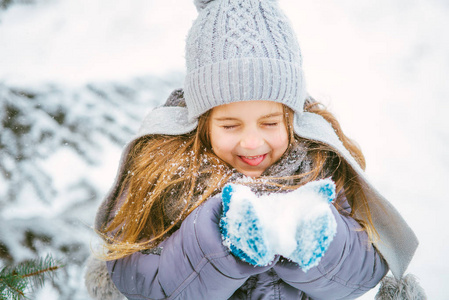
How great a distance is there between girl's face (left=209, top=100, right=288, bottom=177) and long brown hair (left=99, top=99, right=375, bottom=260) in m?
0.04

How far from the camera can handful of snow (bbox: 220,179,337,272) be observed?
92cm

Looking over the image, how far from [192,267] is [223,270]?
11 cm

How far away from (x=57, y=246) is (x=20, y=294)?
0.61m

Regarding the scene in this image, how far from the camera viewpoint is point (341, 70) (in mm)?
2609

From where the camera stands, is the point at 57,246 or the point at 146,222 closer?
the point at 146,222

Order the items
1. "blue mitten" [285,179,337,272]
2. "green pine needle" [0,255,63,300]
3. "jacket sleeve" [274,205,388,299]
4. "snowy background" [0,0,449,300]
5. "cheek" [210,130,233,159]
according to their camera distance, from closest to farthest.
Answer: "blue mitten" [285,179,337,272] < "green pine needle" [0,255,63,300] < "jacket sleeve" [274,205,388,299] < "cheek" [210,130,233,159] < "snowy background" [0,0,449,300]

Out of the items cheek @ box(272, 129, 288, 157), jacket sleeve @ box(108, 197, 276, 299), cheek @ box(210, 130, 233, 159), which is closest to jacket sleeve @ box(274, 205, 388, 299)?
jacket sleeve @ box(108, 197, 276, 299)

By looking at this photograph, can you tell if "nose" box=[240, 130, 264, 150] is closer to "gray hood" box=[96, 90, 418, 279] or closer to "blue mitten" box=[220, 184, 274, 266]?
"gray hood" box=[96, 90, 418, 279]

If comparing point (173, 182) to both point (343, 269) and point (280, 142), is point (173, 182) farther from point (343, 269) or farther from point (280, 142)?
point (343, 269)

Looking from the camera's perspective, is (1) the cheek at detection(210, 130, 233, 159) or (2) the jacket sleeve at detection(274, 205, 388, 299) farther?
(1) the cheek at detection(210, 130, 233, 159)

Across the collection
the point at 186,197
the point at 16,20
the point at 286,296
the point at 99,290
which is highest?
the point at 16,20

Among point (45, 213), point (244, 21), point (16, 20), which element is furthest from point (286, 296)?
point (16, 20)

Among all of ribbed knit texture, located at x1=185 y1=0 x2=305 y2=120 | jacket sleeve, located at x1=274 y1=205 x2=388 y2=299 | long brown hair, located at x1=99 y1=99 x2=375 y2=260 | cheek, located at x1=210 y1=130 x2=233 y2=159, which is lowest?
jacket sleeve, located at x1=274 y1=205 x2=388 y2=299

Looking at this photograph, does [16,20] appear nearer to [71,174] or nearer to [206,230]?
[71,174]
